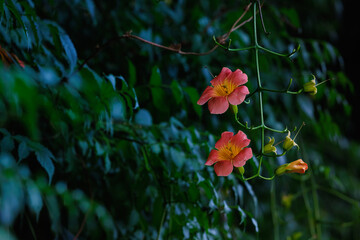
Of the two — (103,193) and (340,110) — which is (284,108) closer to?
(340,110)

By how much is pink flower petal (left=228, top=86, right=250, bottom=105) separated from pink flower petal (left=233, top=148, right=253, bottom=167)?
0.10 metres

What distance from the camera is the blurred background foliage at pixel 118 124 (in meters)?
0.84

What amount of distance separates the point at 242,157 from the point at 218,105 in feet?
0.41

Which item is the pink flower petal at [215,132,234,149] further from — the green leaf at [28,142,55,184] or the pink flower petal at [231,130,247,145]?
the green leaf at [28,142,55,184]

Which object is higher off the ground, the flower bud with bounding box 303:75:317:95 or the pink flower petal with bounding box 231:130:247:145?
the flower bud with bounding box 303:75:317:95

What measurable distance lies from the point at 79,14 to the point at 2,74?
1.22 m

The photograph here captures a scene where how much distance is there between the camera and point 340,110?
2053 mm

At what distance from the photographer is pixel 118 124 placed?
1187mm

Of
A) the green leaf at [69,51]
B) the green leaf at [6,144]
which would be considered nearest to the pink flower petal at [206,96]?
the green leaf at [69,51]

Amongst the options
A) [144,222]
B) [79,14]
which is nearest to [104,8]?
[79,14]

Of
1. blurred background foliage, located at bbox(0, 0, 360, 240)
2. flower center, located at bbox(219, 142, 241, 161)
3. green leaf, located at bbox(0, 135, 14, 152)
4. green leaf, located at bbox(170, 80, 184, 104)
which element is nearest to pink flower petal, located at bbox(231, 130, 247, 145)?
flower center, located at bbox(219, 142, 241, 161)

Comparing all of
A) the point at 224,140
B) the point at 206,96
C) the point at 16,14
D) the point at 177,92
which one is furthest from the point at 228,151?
the point at 16,14

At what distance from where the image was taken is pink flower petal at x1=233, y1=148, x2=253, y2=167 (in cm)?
72

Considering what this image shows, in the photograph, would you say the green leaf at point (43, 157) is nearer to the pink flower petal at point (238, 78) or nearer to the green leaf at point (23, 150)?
the green leaf at point (23, 150)
